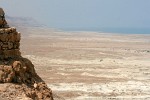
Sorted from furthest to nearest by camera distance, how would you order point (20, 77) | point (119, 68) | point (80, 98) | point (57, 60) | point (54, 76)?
1. point (57, 60)
2. point (119, 68)
3. point (54, 76)
4. point (80, 98)
5. point (20, 77)

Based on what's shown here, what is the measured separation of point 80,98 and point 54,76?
11.2 m

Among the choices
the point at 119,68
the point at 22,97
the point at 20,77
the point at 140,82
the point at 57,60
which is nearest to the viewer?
the point at 22,97

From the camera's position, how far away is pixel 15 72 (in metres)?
10.1

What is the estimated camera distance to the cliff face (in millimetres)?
9784

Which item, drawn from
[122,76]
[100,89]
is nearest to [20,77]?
[100,89]

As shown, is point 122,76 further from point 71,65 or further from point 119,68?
point 71,65

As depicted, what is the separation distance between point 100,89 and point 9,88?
70.9 feet

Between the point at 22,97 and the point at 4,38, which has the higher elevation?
the point at 4,38

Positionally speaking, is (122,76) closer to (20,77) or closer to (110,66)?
(110,66)

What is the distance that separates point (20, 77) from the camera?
10164 millimetres

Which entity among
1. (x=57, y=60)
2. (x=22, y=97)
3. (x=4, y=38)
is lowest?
(x=57, y=60)

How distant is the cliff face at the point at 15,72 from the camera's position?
9.78 meters

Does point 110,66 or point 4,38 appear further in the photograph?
point 110,66

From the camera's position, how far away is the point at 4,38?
33.6 ft
